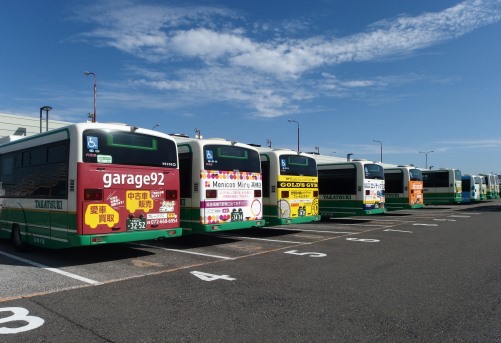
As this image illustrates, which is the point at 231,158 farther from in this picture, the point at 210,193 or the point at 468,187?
the point at 468,187

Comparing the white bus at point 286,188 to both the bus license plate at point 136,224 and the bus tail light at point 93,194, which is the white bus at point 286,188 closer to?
the bus license plate at point 136,224

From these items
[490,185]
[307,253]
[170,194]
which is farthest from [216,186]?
[490,185]

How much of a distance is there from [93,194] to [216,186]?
3697 millimetres

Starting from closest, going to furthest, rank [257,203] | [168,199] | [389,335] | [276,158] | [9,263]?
[389,335] → [9,263] → [168,199] → [257,203] → [276,158]

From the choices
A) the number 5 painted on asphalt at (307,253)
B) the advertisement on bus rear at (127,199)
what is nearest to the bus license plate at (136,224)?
the advertisement on bus rear at (127,199)

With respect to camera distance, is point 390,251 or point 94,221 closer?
point 94,221

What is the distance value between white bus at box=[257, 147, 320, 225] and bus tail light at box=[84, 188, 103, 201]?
6.46 meters

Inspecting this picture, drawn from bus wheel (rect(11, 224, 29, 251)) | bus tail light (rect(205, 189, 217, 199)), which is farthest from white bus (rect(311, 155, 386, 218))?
bus wheel (rect(11, 224, 29, 251))

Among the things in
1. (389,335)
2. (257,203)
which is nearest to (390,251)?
(257,203)

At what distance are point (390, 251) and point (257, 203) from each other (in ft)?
13.6

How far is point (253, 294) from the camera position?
20.5 feet

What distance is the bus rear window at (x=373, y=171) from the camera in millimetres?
18617

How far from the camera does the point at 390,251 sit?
1037cm

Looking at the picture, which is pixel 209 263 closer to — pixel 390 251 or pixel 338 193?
pixel 390 251
